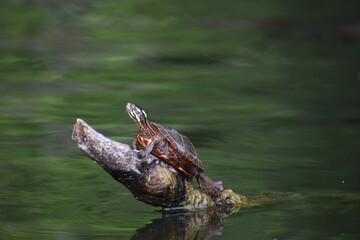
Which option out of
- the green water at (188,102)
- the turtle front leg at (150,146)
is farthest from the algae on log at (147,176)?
the green water at (188,102)

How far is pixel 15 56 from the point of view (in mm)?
9703

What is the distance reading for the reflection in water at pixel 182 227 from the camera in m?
4.35

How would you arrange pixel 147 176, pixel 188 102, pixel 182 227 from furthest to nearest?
pixel 188 102, pixel 182 227, pixel 147 176

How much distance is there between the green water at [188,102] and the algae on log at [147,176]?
138 millimetres

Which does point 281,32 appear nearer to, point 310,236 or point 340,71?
point 340,71

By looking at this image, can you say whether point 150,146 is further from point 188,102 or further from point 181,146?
point 188,102

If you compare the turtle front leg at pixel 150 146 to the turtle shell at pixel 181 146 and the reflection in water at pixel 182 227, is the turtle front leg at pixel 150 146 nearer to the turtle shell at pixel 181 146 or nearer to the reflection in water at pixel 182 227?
the turtle shell at pixel 181 146

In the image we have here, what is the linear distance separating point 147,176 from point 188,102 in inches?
138

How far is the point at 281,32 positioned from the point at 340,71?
110 inches

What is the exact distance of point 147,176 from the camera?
14.3 feet

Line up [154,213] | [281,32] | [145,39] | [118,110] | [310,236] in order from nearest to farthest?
[310,236]
[154,213]
[118,110]
[145,39]
[281,32]

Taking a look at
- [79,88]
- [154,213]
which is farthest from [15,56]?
[154,213]

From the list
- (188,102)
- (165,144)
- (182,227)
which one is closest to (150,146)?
(165,144)

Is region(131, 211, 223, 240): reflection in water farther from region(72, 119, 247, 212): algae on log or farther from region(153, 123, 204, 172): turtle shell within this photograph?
region(153, 123, 204, 172): turtle shell
